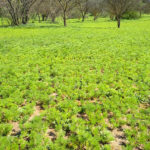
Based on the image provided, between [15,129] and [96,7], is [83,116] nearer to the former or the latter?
[15,129]

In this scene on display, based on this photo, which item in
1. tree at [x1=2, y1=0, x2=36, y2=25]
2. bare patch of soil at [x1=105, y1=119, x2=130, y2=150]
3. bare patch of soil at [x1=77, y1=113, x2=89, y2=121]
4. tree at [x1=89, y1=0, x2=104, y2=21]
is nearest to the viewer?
bare patch of soil at [x1=105, y1=119, x2=130, y2=150]

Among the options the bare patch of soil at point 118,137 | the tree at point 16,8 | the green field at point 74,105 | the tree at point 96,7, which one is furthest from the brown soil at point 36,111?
the tree at point 96,7

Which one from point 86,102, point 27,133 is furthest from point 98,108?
point 27,133

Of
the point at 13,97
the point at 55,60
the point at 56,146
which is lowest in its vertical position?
the point at 56,146

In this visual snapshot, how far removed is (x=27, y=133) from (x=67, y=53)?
24.7ft

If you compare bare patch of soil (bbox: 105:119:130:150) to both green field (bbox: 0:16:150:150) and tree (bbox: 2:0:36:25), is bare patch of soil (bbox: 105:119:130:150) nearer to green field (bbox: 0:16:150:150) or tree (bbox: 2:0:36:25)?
green field (bbox: 0:16:150:150)

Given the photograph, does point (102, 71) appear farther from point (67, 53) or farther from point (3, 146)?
point (3, 146)

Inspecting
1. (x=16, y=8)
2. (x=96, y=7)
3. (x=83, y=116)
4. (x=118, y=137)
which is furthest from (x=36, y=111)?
(x=96, y=7)

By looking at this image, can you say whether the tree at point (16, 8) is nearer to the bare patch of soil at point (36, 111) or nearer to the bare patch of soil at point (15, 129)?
the bare patch of soil at point (36, 111)

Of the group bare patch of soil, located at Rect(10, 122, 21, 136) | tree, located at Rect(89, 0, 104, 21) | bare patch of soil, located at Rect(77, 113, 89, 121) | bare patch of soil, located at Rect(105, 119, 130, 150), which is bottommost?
bare patch of soil, located at Rect(105, 119, 130, 150)

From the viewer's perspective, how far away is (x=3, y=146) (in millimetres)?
3197

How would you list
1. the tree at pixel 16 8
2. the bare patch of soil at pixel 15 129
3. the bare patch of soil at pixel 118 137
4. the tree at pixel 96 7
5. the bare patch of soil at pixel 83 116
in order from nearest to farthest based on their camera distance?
1. the bare patch of soil at pixel 118 137
2. the bare patch of soil at pixel 15 129
3. the bare patch of soil at pixel 83 116
4. the tree at pixel 16 8
5. the tree at pixel 96 7

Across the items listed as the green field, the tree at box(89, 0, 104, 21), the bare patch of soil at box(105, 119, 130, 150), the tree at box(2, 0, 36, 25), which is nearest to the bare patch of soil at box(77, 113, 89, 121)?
the green field

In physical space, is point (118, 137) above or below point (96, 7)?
below
